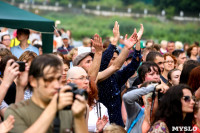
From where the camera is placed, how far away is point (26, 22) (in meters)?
10.1

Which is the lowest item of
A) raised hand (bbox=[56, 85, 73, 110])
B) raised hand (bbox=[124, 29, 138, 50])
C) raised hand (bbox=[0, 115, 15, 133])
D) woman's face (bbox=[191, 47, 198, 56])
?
woman's face (bbox=[191, 47, 198, 56])

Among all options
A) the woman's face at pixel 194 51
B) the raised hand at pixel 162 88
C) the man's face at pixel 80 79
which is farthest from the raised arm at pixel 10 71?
the woman's face at pixel 194 51

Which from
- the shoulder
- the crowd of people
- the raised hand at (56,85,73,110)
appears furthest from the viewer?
the shoulder

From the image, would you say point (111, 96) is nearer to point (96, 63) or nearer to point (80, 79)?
point (96, 63)

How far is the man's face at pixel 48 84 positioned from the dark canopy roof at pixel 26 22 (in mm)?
6719

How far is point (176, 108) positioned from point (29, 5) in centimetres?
6509

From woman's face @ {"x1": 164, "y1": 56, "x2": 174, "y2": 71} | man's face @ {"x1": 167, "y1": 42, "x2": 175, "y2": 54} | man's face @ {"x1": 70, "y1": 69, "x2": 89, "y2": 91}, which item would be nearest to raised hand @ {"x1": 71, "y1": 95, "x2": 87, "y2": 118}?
man's face @ {"x1": 70, "y1": 69, "x2": 89, "y2": 91}

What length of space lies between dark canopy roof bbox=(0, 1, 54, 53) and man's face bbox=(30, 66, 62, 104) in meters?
6.72

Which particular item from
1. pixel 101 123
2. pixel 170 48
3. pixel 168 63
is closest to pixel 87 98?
pixel 101 123

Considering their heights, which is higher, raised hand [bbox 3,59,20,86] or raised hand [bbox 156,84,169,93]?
raised hand [bbox 3,59,20,86]

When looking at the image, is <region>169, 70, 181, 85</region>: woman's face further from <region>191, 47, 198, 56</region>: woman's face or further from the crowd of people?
<region>191, 47, 198, 56</region>: woman's face

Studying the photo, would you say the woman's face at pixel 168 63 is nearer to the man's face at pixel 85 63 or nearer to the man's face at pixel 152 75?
the man's face at pixel 152 75

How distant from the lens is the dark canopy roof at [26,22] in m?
10.0

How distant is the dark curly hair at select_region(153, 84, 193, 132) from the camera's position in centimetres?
443
